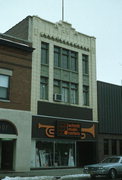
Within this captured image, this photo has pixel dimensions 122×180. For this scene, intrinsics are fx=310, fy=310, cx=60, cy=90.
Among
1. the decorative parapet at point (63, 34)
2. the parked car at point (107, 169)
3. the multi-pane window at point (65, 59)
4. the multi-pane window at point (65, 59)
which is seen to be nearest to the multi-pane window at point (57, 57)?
the multi-pane window at point (65, 59)

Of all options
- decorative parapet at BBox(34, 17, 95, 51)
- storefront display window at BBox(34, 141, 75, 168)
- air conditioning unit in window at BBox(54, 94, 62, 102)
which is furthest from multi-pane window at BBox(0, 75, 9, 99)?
decorative parapet at BBox(34, 17, 95, 51)

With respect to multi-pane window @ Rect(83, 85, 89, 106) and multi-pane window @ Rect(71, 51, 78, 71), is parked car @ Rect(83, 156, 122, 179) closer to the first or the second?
multi-pane window @ Rect(83, 85, 89, 106)

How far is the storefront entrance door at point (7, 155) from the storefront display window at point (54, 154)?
2158mm

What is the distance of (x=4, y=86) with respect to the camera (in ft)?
80.5

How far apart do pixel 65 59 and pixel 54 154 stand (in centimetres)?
913

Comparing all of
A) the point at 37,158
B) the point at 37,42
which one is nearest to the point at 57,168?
the point at 37,158

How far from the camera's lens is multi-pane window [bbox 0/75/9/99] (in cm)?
2435

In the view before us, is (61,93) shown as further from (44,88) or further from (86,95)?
(86,95)

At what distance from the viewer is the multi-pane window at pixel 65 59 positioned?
29.2 metres

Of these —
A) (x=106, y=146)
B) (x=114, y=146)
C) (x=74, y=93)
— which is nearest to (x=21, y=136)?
(x=74, y=93)

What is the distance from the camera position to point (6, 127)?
2394 cm

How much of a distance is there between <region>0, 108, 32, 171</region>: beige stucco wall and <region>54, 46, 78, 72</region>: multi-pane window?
6.57m

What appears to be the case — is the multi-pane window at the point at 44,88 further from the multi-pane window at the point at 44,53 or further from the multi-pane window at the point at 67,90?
the multi-pane window at the point at 44,53

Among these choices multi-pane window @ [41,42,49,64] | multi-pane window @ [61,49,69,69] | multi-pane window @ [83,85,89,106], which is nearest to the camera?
multi-pane window @ [41,42,49,64]
